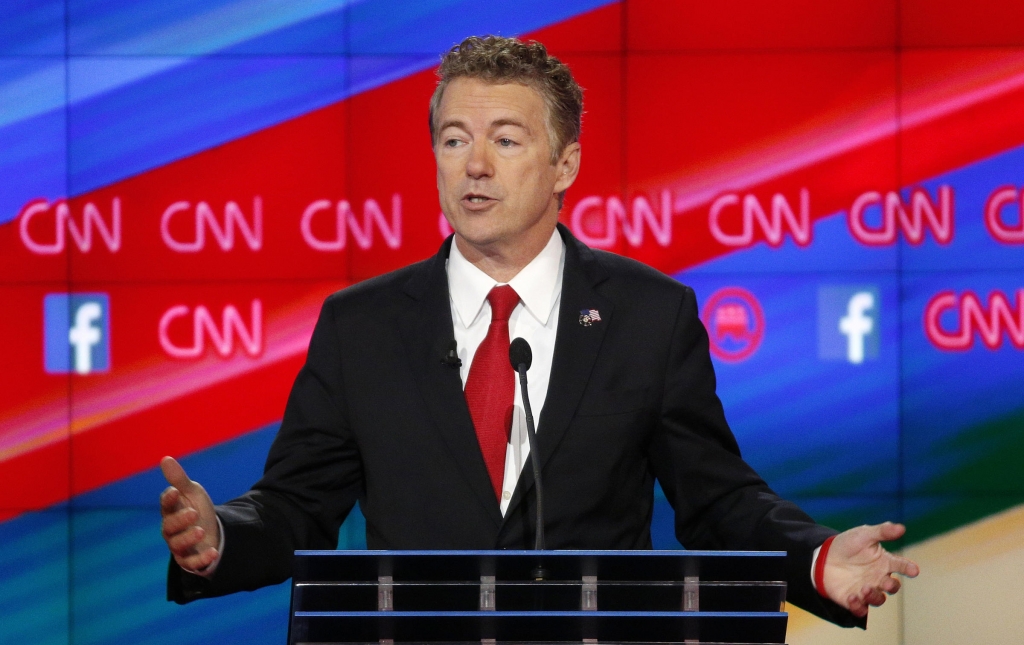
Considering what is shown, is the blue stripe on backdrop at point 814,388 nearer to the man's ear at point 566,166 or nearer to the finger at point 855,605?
the man's ear at point 566,166

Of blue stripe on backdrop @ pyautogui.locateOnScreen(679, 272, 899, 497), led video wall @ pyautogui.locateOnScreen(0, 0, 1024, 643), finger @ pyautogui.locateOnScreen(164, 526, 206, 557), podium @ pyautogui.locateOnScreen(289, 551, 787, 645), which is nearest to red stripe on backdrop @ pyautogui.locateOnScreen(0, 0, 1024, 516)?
led video wall @ pyautogui.locateOnScreen(0, 0, 1024, 643)

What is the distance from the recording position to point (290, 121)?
13.1 feet

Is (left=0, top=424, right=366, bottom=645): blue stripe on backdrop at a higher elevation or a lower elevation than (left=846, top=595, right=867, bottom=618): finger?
lower

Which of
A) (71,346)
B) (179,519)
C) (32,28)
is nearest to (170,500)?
(179,519)

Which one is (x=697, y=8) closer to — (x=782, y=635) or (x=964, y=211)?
(x=964, y=211)

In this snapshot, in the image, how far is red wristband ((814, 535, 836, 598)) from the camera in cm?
146

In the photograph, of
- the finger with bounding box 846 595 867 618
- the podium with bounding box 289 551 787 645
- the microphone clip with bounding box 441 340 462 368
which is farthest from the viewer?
the microphone clip with bounding box 441 340 462 368

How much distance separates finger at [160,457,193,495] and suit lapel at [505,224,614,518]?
0.50 metres

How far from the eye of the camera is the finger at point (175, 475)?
4.53ft

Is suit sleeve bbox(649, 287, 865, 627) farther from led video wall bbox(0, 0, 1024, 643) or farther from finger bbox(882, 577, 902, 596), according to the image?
led video wall bbox(0, 0, 1024, 643)

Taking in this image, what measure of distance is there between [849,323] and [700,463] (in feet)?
7.47

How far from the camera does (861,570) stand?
1.43 metres

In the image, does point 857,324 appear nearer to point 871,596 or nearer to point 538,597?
point 871,596

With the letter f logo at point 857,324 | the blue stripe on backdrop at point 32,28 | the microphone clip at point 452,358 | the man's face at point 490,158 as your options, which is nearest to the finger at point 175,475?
the microphone clip at point 452,358
